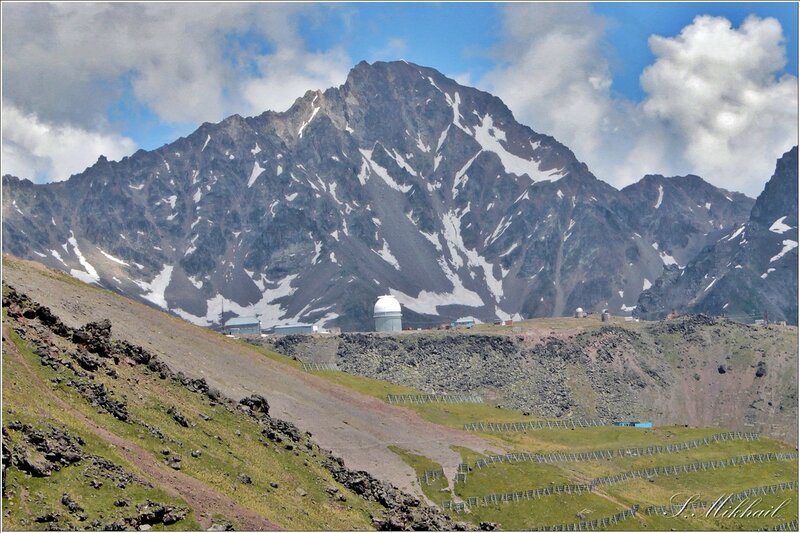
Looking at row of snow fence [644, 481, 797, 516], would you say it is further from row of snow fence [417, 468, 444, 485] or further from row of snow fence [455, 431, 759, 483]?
row of snow fence [417, 468, 444, 485]

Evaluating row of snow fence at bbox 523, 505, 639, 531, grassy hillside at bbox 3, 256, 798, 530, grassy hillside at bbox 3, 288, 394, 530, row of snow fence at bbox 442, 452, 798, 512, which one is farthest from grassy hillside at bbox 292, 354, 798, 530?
grassy hillside at bbox 3, 288, 394, 530

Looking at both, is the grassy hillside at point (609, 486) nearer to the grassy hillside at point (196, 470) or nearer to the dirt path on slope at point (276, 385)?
the grassy hillside at point (196, 470)

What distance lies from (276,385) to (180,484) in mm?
71565

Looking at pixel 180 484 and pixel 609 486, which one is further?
pixel 609 486

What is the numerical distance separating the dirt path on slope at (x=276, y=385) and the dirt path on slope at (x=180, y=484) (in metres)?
39.3

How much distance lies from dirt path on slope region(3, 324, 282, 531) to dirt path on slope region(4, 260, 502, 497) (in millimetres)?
39285

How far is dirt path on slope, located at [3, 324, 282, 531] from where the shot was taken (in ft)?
295

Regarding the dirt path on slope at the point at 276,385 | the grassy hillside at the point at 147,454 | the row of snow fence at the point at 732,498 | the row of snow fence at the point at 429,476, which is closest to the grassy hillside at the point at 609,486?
the row of snow fence at the point at 732,498

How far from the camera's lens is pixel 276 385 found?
539 ft

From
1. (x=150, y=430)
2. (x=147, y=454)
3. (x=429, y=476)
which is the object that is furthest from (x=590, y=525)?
(x=147, y=454)

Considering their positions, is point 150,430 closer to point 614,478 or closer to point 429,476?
point 429,476

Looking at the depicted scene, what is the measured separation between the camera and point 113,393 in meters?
107

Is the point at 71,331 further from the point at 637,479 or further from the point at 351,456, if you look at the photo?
the point at 637,479

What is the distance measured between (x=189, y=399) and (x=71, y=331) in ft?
45.5
